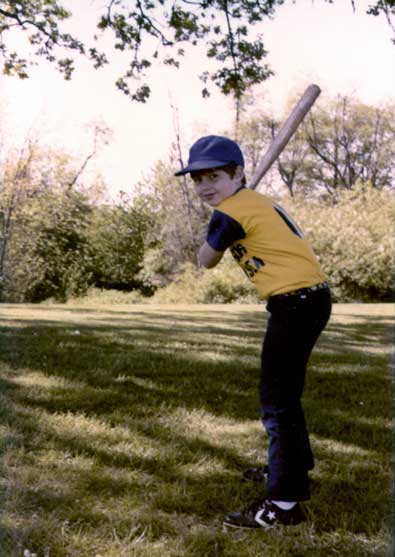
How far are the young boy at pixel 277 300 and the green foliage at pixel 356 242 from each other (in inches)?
531

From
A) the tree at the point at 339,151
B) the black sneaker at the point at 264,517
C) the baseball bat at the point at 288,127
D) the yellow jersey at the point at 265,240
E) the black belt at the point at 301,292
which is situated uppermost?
the tree at the point at 339,151

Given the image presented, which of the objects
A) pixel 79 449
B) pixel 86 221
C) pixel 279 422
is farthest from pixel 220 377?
pixel 86 221

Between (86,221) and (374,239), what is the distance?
8.15 metres

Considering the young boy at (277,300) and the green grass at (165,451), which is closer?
the green grass at (165,451)

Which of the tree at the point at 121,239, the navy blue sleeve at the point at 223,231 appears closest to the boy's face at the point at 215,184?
the navy blue sleeve at the point at 223,231

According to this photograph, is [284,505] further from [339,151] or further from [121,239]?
[339,151]

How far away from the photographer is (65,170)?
1566cm

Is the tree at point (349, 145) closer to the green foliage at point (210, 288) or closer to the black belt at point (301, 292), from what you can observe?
the green foliage at point (210, 288)

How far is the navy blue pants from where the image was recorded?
2527 millimetres

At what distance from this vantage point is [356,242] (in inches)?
664

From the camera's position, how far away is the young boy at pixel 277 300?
2.52 meters

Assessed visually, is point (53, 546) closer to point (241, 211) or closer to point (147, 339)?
point (241, 211)

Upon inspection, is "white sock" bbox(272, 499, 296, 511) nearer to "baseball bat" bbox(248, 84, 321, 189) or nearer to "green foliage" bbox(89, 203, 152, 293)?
"baseball bat" bbox(248, 84, 321, 189)

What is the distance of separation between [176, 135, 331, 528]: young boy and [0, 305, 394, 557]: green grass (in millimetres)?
166
